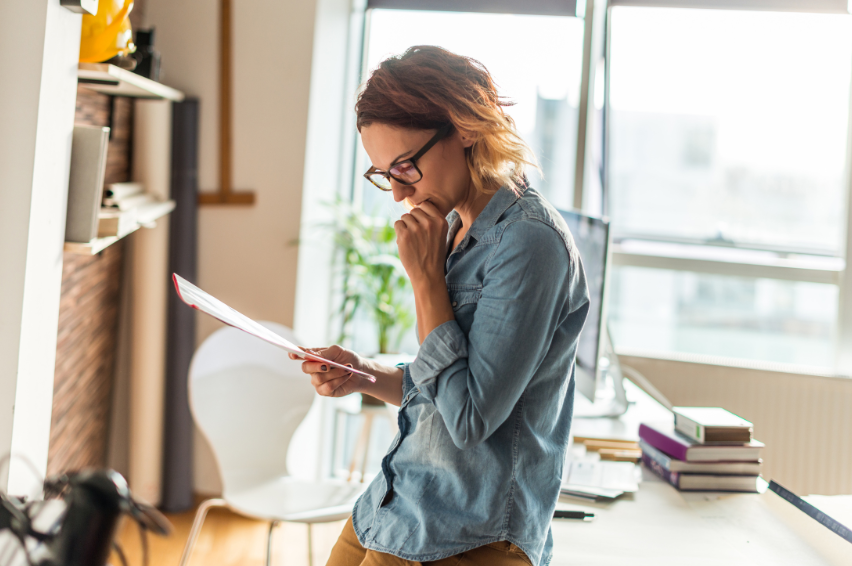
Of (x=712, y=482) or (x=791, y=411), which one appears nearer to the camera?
(x=712, y=482)

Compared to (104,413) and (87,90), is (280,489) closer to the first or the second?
(104,413)

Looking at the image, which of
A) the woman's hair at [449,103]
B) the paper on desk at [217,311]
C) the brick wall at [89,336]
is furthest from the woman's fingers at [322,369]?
the brick wall at [89,336]

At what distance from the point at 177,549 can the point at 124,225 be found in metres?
1.39

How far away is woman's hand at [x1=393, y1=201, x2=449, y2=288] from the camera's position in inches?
37.8

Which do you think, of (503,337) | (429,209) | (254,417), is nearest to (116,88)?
(254,417)

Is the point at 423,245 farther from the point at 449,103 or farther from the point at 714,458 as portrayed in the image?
the point at 714,458

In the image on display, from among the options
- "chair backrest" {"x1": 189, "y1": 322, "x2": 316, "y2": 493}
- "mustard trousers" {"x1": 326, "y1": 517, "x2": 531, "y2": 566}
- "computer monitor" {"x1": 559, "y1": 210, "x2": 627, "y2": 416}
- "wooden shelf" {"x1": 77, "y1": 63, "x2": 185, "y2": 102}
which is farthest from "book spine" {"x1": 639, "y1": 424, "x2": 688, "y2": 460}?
"wooden shelf" {"x1": 77, "y1": 63, "x2": 185, "y2": 102}

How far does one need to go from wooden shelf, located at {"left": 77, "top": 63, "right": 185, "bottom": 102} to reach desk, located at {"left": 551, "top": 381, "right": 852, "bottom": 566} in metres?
1.42

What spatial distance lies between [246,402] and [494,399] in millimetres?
1513

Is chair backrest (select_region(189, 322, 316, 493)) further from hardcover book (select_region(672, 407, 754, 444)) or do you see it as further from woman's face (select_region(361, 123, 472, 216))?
woman's face (select_region(361, 123, 472, 216))

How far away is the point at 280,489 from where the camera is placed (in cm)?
206

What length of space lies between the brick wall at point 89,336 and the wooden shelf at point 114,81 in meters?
0.16

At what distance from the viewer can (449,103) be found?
924 millimetres

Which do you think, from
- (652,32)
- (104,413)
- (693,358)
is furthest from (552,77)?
(104,413)
